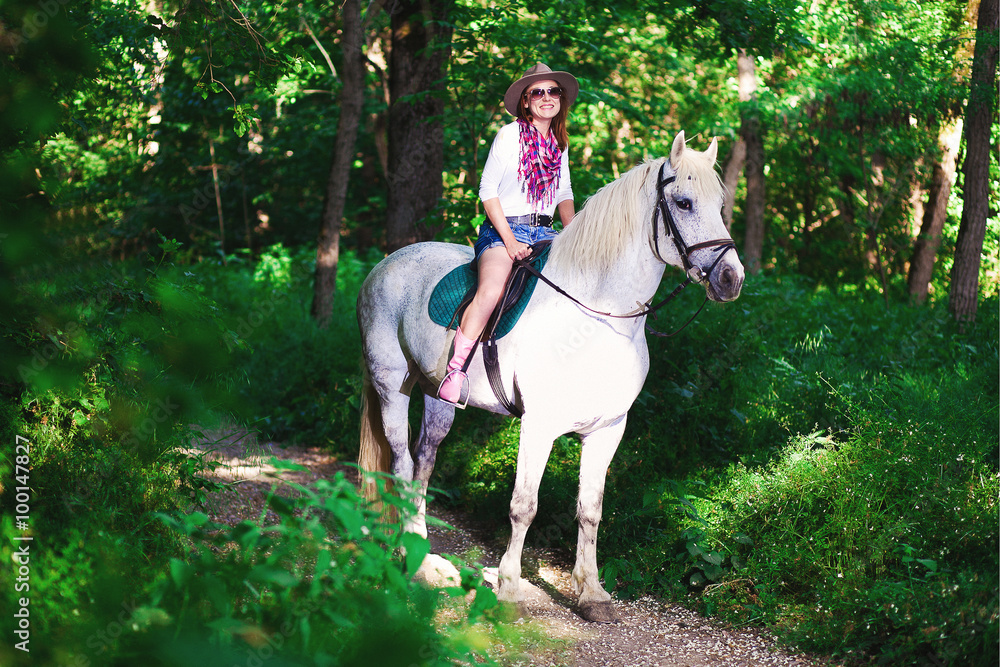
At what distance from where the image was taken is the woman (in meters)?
4.18

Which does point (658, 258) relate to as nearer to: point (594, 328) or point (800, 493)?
point (594, 328)

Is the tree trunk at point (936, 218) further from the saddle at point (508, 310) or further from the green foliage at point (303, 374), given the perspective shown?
the saddle at point (508, 310)

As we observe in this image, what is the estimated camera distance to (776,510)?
447 centimetres

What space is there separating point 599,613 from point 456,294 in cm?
207

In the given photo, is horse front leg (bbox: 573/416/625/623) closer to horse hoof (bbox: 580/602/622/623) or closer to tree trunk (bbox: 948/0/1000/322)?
horse hoof (bbox: 580/602/622/623)

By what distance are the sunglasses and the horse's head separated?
3.02 feet

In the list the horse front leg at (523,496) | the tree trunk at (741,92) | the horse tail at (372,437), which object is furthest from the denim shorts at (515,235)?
the tree trunk at (741,92)

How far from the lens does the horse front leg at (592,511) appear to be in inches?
168

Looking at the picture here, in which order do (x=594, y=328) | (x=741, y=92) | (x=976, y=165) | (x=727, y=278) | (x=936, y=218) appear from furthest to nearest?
(x=741, y=92), (x=936, y=218), (x=976, y=165), (x=594, y=328), (x=727, y=278)

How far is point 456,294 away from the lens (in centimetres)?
448

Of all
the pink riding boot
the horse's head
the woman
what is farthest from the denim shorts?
the horse's head

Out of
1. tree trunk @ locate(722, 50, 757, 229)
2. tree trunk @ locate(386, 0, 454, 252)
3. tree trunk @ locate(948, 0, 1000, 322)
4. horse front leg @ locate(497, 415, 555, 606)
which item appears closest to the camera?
horse front leg @ locate(497, 415, 555, 606)

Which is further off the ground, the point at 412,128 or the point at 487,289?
the point at 412,128

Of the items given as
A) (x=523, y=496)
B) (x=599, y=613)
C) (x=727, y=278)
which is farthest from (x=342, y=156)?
(x=599, y=613)
